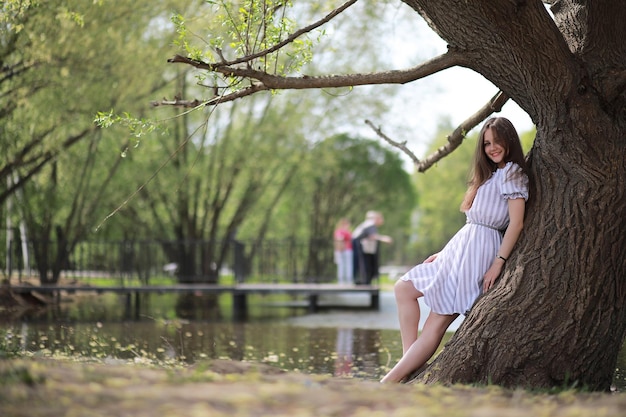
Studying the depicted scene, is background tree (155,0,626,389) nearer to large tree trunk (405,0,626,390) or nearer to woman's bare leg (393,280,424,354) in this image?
large tree trunk (405,0,626,390)

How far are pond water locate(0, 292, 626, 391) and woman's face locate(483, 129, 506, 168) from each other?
2246 mm

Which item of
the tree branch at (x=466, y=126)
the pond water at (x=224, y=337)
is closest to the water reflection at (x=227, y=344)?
the pond water at (x=224, y=337)

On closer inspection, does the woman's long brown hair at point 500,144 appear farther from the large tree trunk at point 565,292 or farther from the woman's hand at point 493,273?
the woman's hand at point 493,273

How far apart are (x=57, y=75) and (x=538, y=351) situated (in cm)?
1116

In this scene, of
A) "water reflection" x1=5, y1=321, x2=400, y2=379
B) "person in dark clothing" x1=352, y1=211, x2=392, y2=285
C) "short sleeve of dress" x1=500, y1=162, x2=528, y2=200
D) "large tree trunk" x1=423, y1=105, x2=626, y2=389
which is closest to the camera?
"large tree trunk" x1=423, y1=105, x2=626, y2=389

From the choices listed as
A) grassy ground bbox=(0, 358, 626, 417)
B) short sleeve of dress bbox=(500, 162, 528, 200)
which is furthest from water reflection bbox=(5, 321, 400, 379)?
grassy ground bbox=(0, 358, 626, 417)

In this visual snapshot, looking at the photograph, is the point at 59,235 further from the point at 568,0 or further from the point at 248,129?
the point at 568,0

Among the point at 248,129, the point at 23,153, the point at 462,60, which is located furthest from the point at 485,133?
the point at 248,129

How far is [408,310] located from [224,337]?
6799 mm

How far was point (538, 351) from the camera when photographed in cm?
630

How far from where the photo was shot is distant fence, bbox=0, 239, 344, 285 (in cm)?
2073

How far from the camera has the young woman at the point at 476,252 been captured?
6742 millimetres

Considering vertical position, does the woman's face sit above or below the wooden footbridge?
above

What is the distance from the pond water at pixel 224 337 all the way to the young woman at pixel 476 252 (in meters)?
1.72
